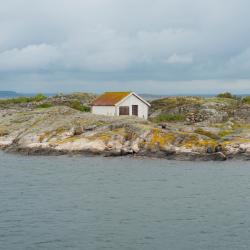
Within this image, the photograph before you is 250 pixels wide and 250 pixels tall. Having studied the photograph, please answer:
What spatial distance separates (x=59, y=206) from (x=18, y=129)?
3653 centimetres

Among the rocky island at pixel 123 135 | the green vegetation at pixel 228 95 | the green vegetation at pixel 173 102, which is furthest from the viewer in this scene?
the green vegetation at pixel 228 95

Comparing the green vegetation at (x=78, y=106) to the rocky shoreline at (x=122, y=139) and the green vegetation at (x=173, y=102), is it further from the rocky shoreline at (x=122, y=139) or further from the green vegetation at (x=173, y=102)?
the rocky shoreline at (x=122, y=139)

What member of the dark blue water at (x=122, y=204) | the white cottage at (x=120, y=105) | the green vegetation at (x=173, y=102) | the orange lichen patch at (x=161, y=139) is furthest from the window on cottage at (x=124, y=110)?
the dark blue water at (x=122, y=204)

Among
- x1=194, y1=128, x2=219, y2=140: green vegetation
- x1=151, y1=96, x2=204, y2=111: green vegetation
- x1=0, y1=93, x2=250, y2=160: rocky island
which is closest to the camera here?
x1=0, y1=93, x2=250, y2=160: rocky island

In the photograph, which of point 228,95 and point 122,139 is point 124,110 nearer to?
point 122,139

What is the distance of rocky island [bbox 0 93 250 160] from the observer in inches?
2584

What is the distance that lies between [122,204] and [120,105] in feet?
140

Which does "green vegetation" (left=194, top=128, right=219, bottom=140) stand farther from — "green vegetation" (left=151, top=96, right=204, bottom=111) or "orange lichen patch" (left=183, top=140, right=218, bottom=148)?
"green vegetation" (left=151, top=96, right=204, bottom=111)

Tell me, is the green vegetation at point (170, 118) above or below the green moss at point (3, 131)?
above

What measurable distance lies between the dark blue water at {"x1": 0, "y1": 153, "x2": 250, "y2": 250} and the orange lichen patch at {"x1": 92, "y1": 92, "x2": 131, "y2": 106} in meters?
21.6

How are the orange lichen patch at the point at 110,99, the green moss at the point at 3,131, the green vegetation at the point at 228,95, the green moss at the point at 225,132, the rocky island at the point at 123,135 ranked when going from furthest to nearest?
the green vegetation at the point at 228,95, the orange lichen patch at the point at 110,99, the green moss at the point at 3,131, the green moss at the point at 225,132, the rocky island at the point at 123,135

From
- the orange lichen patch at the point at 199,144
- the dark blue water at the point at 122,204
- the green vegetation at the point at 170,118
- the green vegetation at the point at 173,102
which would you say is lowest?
the dark blue water at the point at 122,204

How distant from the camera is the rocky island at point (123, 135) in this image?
6562cm

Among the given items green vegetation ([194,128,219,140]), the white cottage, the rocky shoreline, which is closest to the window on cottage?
the white cottage
